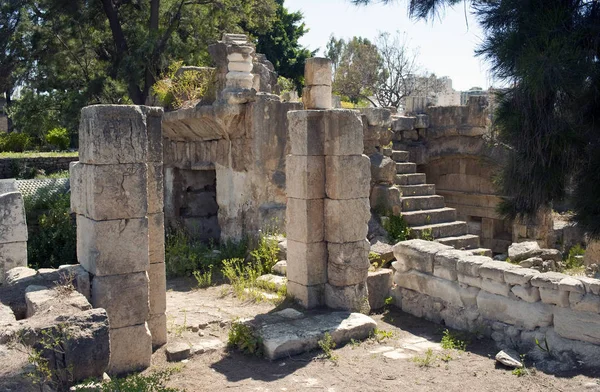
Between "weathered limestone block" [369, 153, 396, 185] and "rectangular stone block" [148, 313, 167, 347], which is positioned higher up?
"weathered limestone block" [369, 153, 396, 185]

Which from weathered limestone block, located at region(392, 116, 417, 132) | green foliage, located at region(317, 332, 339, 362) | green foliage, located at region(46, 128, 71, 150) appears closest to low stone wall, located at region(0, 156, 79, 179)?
green foliage, located at region(46, 128, 71, 150)

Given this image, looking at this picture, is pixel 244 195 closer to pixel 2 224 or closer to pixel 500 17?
pixel 2 224

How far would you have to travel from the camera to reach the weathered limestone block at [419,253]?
7.57 m

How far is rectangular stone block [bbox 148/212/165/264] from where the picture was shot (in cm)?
628

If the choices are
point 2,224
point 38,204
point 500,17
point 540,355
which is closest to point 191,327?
point 2,224

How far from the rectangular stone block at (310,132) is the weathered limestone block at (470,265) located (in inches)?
82.2

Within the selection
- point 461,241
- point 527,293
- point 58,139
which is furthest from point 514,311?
point 58,139

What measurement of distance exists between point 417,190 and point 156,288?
687cm

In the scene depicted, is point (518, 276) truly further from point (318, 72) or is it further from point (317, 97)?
point (318, 72)

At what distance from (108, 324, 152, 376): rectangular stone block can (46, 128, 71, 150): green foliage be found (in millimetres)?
18064

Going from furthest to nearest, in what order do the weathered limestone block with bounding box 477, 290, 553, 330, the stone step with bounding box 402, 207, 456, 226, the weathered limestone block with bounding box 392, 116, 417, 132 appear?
the weathered limestone block with bounding box 392, 116, 417, 132
the stone step with bounding box 402, 207, 456, 226
the weathered limestone block with bounding box 477, 290, 553, 330

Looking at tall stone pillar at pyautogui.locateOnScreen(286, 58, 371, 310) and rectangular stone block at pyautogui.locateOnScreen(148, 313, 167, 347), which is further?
tall stone pillar at pyautogui.locateOnScreen(286, 58, 371, 310)

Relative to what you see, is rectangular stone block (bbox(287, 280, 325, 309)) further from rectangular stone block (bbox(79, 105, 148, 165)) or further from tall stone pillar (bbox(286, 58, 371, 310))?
rectangular stone block (bbox(79, 105, 148, 165))

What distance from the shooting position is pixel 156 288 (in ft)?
20.8
